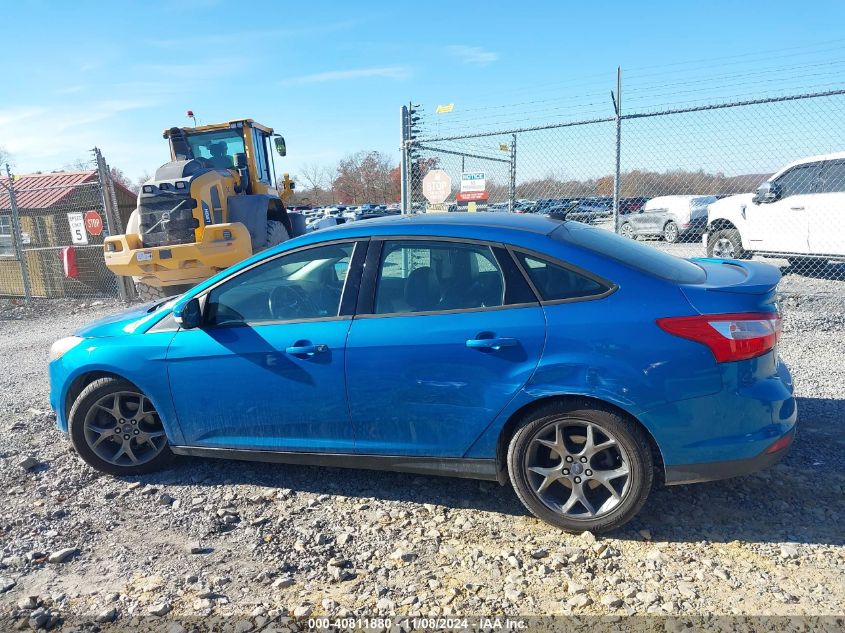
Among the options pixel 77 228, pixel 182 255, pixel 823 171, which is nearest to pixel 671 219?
pixel 823 171

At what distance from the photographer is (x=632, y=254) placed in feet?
11.6

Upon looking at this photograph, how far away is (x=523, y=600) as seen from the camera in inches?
110

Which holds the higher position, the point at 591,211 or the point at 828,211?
the point at 591,211

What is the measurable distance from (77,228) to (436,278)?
11.7 metres

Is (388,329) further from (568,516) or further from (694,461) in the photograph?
(694,461)

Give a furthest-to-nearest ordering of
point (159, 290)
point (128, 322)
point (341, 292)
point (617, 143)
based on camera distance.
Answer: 1. point (159, 290)
2. point (617, 143)
3. point (128, 322)
4. point (341, 292)

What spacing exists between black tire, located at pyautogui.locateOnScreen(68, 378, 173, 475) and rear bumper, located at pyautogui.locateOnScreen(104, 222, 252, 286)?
5.56 metres

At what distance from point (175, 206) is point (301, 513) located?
731 cm

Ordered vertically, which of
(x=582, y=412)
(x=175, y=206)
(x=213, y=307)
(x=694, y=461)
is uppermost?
(x=175, y=206)

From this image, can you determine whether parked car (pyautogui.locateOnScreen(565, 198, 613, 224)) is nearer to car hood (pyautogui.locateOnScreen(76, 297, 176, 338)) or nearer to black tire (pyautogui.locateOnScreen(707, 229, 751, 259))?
black tire (pyautogui.locateOnScreen(707, 229, 751, 259))

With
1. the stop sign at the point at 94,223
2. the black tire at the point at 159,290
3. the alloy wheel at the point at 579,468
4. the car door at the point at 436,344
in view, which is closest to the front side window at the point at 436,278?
the car door at the point at 436,344

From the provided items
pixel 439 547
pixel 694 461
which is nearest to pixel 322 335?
pixel 439 547

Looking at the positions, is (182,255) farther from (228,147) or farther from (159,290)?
(228,147)

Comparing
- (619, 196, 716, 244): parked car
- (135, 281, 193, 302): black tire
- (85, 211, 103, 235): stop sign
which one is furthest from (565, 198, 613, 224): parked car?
(85, 211, 103, 235): stop sign
